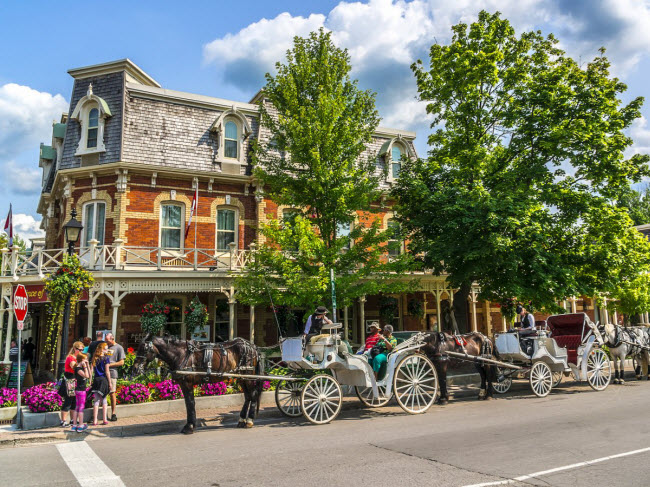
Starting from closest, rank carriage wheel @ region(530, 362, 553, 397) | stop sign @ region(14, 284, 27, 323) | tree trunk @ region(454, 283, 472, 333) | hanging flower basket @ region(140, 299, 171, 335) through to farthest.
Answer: stop sign @ region(14, 284, 27, 323) < carriage wheel @ region(530, 362, 553, 397) < hanging flower basket @ region(140, 299, 171, 335) < tree trunk @ region(454, 283, 472, 333)

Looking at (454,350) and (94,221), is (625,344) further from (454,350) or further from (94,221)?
(94,221)

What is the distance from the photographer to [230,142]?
20.2 m

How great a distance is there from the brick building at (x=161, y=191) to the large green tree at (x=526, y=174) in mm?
2958

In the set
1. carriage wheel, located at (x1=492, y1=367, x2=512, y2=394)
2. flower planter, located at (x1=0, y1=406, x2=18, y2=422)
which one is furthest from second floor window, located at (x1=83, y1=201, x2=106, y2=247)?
carriage wheel, located at (x1=492, y1=367, x2=512, y2=394)

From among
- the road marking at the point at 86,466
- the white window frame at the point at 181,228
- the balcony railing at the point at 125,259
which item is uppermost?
the white window frame at the point at 181,228

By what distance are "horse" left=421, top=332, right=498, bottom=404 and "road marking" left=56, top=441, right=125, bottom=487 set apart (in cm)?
673

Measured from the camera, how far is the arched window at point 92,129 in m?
18.9

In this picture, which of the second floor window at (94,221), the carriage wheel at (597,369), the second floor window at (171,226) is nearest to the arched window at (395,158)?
the second floor window at (171,226)

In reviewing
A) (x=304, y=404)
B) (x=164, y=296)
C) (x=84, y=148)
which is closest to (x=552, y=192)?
(x=304, y=404)

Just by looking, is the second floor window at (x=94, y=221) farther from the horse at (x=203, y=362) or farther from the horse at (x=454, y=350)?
the horse at (x=454, y=350)

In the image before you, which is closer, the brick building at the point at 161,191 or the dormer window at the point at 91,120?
the brick building at the point at 161,191

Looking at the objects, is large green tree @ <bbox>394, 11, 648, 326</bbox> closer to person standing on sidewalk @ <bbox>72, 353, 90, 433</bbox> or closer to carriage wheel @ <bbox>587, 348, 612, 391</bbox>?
carriage wheel @ <bbox>587, 348, 612, 391</bbox>

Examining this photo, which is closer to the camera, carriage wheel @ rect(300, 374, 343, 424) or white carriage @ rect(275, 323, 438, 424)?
carriage wheel @ rect(300, 374, 343, 424)

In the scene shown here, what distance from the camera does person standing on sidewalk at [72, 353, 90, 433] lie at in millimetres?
8852
